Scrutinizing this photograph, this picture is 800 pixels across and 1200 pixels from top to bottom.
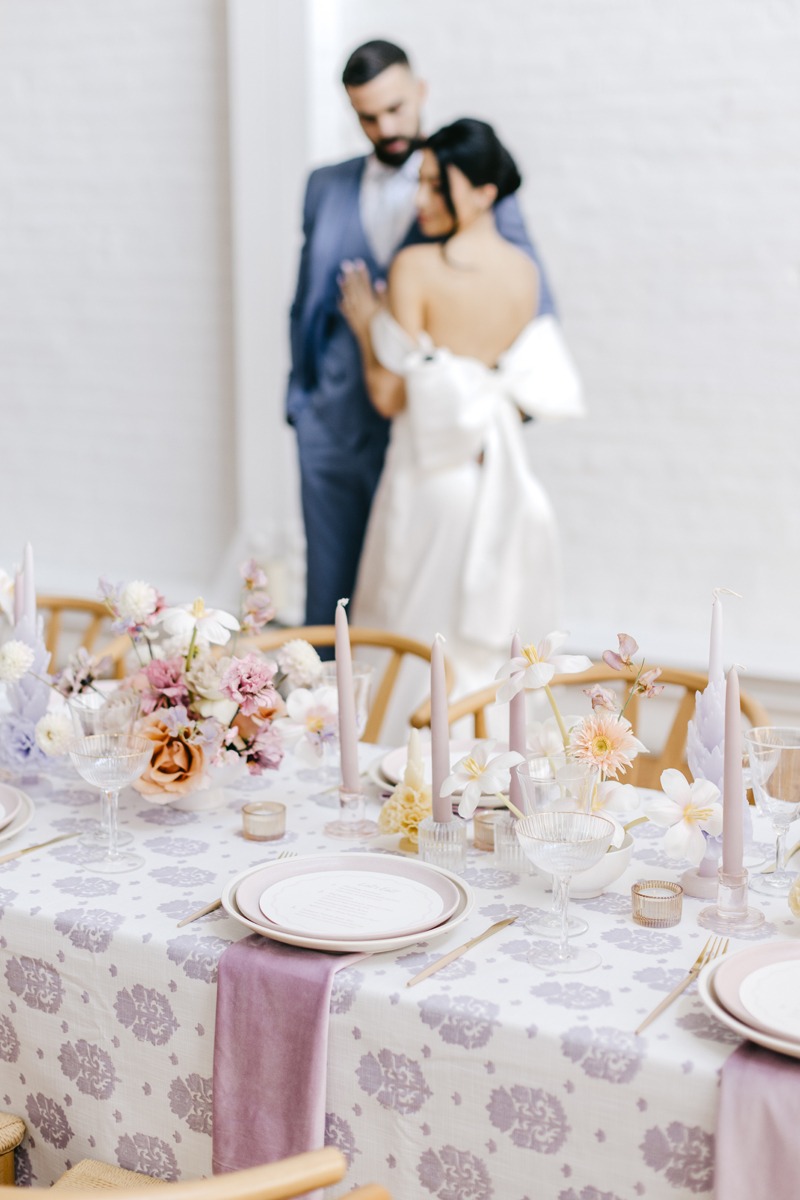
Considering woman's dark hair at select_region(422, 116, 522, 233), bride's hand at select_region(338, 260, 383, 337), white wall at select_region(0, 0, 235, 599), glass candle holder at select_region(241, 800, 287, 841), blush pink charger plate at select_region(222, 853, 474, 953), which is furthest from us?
white wall at select_region(0, 0, 235, 599)

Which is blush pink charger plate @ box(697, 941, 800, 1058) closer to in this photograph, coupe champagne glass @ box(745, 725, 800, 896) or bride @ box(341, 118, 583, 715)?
coupe champagne glass @ box(745, 725, 800, 896)

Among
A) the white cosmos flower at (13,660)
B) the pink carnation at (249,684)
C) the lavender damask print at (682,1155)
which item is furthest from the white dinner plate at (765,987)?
the white cosmos flower at (13,660)

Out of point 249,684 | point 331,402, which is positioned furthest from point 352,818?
point 331,402

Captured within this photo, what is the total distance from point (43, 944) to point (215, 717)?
0.38 metres

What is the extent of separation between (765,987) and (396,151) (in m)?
2.69

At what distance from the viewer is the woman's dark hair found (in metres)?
3.27

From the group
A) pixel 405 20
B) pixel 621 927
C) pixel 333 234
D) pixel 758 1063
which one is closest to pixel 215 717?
pixel 621 927

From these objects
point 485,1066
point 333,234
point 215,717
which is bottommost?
point 485,1066

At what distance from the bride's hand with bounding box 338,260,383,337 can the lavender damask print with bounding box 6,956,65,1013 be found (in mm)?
2356

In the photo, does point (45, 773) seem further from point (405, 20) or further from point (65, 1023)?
point (405, 20)

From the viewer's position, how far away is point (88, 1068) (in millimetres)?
1376

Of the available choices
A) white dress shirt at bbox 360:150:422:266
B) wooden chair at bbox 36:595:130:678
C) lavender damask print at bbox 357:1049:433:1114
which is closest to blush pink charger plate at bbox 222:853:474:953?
lavender damask print at bbox 357:1049:433:1114

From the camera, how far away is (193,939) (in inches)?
52.9

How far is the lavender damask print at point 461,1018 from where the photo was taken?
1.17 meters
